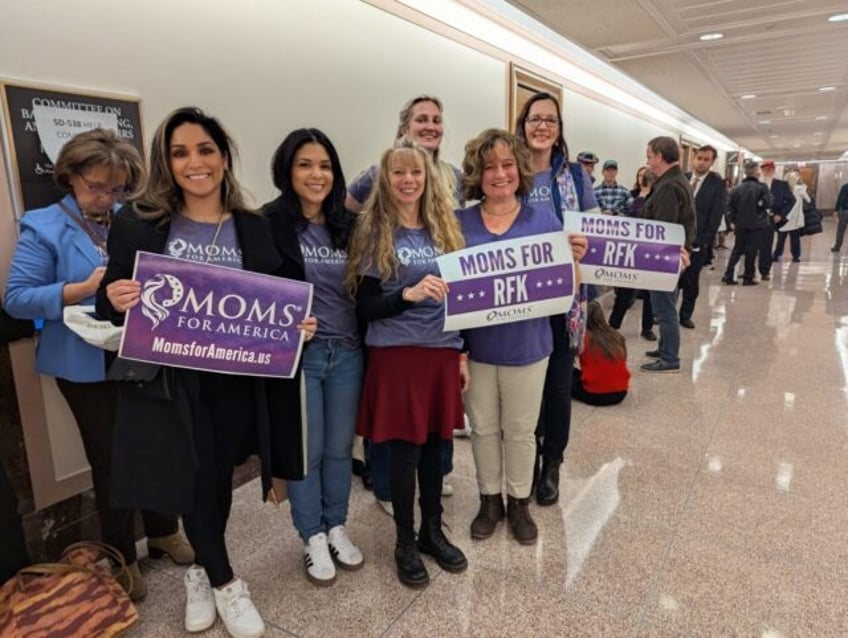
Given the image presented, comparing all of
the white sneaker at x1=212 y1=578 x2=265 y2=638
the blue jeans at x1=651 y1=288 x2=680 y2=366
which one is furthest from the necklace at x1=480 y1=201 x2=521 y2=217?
the blue jeans at x1=651 y1=288 x2=680 y2=366

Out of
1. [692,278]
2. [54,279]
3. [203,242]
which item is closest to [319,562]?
[203,242]

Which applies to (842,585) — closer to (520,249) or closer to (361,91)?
(520,249)

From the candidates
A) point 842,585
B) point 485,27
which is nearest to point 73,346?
point 842,585

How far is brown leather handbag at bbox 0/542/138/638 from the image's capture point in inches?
60.7

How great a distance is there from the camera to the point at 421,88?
379cm

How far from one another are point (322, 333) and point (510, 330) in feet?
2.16

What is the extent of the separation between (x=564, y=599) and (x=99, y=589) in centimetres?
148

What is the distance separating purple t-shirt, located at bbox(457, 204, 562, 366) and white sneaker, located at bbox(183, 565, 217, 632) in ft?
3.88

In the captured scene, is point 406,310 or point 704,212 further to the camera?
point 704,212

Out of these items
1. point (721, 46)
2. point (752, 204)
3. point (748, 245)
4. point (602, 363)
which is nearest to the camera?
point (602, 363)

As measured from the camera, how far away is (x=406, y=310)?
177cm

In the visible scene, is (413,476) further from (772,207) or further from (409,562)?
(772,207)

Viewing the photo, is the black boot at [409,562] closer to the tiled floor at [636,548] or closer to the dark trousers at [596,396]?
the tiled floor at [636,548]

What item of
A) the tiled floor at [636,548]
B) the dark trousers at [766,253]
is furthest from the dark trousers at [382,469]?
the dark trousers at [766,253]
